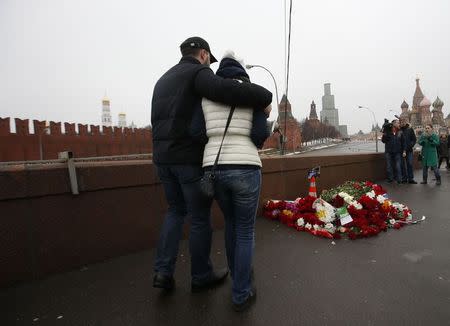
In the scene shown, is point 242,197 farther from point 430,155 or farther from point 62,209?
point 430,155

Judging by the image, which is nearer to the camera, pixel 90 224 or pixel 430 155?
pixel 90 224

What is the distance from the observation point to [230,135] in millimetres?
2018

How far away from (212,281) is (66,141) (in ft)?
52.5

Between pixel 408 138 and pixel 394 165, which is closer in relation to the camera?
pixel 408 138

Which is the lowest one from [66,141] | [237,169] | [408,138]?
[237,169]

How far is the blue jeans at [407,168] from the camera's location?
9.09 m

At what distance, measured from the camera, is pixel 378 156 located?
10.4m

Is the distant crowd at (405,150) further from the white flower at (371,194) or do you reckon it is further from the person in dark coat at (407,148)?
the white flower at (371,194)

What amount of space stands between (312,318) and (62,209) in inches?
89.7

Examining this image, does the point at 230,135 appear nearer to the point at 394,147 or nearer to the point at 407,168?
the point at 394,147

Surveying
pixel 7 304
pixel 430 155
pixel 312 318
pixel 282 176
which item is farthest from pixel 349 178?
pixel 7 304

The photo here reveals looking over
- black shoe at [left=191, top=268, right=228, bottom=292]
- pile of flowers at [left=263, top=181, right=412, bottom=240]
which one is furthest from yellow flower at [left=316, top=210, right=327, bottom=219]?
black shoe at [left=191, top=268, right=228, bottom=292]

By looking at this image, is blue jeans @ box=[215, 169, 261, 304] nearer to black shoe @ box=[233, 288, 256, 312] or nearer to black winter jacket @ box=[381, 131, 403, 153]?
black shoe @ box=[233, 288, 256, 312]

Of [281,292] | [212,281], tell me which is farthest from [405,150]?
[212,281]
